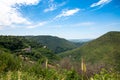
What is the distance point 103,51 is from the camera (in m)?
138

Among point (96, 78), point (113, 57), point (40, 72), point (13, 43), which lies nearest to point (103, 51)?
point (113, 57)

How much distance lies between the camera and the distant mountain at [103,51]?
124556 millimetres

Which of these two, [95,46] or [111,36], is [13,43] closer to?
[95,46]

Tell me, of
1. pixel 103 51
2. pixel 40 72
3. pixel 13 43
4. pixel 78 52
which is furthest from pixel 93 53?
pixel 40 72

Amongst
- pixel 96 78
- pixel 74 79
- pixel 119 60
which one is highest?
pixel 96 78

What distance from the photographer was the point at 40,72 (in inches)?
997

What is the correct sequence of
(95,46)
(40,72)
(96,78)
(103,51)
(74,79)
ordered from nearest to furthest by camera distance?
(96,78), (74,79), (40,72), (103,51), (95,46)

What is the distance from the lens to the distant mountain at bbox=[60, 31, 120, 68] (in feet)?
409

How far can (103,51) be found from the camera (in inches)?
5443

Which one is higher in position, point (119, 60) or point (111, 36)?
point (111, 36)

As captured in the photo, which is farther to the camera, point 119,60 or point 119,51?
point 119,51

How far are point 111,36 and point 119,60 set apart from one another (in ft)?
138

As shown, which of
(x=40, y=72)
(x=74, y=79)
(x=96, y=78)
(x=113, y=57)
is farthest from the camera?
(x=113, y=57)

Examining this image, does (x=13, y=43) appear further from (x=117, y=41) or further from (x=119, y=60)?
(x=117, y=41)
